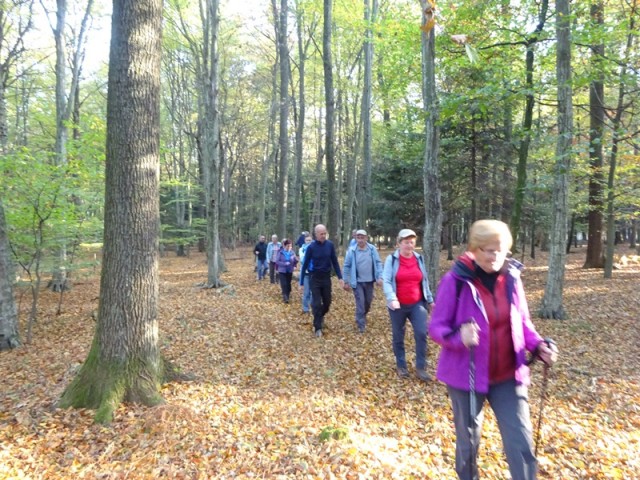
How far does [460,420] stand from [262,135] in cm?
2735

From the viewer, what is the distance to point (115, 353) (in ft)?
13.1

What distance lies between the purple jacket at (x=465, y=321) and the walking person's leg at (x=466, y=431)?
0.36 ft

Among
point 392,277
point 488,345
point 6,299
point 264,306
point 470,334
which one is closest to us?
point 470,334

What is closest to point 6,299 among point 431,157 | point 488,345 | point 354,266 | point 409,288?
point 354,266

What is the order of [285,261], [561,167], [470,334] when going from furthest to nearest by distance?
1. [285,261]
2. [561,167]
3. [470,334]

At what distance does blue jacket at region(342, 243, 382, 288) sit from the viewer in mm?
6852

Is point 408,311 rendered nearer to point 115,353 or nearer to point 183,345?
point 115,353

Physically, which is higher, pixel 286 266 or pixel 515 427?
pixel 286 266

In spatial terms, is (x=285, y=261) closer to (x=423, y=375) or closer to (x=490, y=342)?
(x=423, y=375)

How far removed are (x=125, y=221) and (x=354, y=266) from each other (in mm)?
4145

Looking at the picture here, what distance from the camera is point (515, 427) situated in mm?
2301

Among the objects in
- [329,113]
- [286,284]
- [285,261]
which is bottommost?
[286,284]

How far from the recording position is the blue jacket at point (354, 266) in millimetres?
6852

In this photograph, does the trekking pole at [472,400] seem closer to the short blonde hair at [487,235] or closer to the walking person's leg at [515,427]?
the walking person's leg at [515,427]
